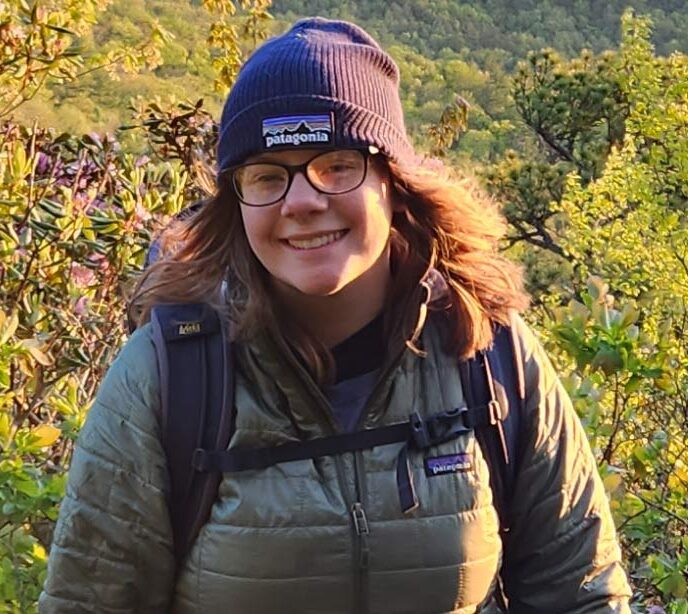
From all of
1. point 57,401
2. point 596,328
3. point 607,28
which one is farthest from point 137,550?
point 607,28

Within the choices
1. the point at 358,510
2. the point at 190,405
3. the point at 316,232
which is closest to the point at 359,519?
the point at 358,510

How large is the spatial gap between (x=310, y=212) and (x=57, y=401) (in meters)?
0.95

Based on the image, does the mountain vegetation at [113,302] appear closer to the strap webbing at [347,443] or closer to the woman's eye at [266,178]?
Result: the woman's eye at [266,178]

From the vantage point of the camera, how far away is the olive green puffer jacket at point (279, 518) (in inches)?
51.4

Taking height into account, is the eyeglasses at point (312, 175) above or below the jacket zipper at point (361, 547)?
above

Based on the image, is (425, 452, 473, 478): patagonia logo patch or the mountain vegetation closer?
(425, 452, 473, 478): patagonia logo patch

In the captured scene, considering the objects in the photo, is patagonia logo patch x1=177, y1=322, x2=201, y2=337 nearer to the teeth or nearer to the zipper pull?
the teeth

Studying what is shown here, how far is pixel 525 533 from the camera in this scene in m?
1.48

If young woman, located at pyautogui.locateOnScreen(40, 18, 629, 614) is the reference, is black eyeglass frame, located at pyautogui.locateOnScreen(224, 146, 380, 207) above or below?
above

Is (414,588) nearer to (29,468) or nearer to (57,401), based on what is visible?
(29,468)

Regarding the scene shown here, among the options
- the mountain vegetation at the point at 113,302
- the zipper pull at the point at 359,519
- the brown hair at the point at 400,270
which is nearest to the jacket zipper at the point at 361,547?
the zipper pull at the point at 359,519

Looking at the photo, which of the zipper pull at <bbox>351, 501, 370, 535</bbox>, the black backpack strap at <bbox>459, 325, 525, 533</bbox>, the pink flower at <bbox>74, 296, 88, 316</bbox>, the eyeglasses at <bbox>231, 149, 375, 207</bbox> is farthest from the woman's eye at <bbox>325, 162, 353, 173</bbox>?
the pink flower at <bbox>74, 296, 88, 316</bbox>

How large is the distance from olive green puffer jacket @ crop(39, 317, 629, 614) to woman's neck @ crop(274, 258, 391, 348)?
0.31 ft

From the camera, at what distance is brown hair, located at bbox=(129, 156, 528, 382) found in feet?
4.62
